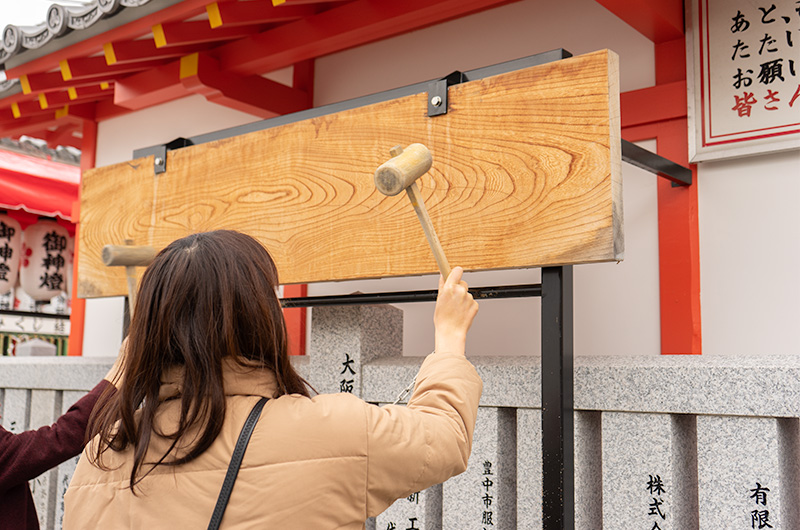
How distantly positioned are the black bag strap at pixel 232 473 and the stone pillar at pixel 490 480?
4.23 ft

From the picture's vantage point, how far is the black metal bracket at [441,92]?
241 centimetres

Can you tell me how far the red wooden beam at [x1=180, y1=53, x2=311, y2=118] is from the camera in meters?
4.50

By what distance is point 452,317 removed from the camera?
1853mm

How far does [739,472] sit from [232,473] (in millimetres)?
1458

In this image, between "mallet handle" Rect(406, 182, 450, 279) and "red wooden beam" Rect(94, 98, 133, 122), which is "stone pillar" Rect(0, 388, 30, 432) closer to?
"red wooden beam" Rect(94, 98, 133, 122)

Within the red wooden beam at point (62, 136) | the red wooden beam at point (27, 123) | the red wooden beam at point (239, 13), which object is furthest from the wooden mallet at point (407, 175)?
the red wooden beam at point (62, 136)

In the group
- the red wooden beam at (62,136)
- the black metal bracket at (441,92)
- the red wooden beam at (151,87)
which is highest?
the red wooden beam at (62,136)

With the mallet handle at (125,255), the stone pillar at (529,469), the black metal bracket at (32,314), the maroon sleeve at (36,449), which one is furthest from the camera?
the black metal bracket at (32,314)

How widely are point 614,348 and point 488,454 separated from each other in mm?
1358

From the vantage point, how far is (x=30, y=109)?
5785 mm

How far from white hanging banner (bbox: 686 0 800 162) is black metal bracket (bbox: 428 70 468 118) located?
1.51 m

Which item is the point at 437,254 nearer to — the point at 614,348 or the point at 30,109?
the point at 614,348

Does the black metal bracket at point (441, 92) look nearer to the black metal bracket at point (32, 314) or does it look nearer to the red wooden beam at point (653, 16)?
the red wooden beam at point (653, 16)

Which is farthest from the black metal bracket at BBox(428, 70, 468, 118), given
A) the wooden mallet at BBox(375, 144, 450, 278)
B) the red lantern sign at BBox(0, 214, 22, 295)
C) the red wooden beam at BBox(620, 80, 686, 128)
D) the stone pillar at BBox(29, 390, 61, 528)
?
the red lantern sign at BBox(0, 214, 22, 295)
